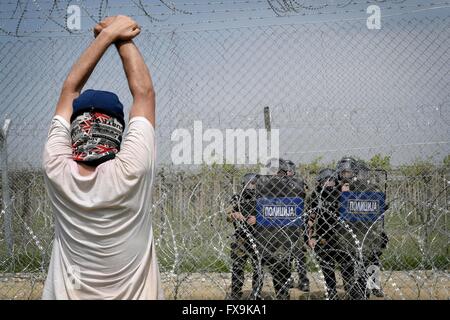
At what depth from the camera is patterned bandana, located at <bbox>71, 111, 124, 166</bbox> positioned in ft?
5.13

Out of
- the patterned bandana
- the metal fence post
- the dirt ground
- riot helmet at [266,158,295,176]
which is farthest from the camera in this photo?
riot helmet at [266,158,295,176]

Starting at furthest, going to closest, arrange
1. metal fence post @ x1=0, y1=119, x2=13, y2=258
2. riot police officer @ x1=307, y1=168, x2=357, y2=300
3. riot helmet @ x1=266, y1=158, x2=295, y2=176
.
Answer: riot police officer @ x1=307, y1=168, x2=357, y2=300 < riot helmet @ x1=266, y1=158, x2=295, y2=176 < metal fence post @ x1=0, y1=119, x2=13, y2=258

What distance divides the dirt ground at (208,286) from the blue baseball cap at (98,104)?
125 inches

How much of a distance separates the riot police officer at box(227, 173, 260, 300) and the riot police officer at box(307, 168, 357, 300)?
547 mm

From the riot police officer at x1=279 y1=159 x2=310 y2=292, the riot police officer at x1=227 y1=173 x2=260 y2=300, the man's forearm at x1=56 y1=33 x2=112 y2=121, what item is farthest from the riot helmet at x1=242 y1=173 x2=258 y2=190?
the man's forearm at x1=56 y1=33 x2=112 y2=121

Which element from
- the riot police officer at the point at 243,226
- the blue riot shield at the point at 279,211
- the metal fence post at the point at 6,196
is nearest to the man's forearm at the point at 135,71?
the metal fence post at the point at 6,196

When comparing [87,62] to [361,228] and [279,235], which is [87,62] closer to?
[279,235]

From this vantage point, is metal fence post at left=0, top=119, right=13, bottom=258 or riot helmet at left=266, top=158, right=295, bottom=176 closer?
metal fence post at left=0, top=119, right=13, bottom=258

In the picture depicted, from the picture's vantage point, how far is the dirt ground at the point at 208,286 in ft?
17.0

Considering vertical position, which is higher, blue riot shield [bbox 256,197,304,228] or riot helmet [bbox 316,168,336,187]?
riot helmet [bbox 316,168,336,187]

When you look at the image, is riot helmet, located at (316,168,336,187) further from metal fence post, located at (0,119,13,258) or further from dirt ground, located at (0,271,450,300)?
metal fence post, located at (0,119,13,258)

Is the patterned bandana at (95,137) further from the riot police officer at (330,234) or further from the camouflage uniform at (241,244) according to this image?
the riot police officer at (330,234)

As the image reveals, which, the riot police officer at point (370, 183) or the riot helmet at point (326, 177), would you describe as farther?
the riot helmet at point (326, 177)

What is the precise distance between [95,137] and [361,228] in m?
4.13
